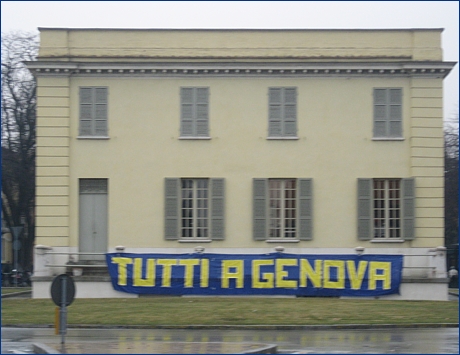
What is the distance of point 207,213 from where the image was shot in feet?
103

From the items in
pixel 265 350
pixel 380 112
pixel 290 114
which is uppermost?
pixel 380 112

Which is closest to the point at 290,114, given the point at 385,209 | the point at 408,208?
the point at 385,209

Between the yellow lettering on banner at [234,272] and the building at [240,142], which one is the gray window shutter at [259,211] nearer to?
the building at [240,142]

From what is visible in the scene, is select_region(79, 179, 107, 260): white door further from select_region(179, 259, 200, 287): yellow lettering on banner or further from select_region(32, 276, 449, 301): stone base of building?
select_region(179, 259, 200, 287): yellow lettering on banner

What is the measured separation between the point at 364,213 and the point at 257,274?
4.57 meters

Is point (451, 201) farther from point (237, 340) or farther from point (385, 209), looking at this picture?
point (237, 340)

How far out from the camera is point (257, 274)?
99.7 ft

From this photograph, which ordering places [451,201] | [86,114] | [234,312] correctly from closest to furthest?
[234,312], [86,114], [451,201]


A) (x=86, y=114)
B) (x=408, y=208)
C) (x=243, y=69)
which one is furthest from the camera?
(x=86, y=114)

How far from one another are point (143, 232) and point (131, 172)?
2264 mm

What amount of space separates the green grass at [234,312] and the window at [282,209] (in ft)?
9.99

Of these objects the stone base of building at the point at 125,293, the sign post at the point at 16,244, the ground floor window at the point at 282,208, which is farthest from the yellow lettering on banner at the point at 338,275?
the sign post at the point at 16,244

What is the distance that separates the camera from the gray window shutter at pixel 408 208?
31.0 meters

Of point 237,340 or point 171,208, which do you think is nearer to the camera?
point 237,340
